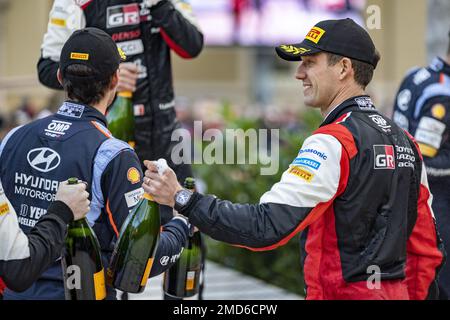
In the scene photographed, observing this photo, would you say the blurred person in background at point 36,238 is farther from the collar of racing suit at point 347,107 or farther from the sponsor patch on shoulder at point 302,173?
the collar of racing suit at point 347,107

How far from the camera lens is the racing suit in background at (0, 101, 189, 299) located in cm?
297

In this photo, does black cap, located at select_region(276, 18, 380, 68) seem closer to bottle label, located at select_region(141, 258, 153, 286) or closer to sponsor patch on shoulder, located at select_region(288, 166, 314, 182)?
sponsor patch on shoulder, located at select_region(288, 166, 314, 182)

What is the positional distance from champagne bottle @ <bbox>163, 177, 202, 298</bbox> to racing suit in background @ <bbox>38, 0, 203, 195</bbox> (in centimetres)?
100

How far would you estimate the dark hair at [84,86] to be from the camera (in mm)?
3068

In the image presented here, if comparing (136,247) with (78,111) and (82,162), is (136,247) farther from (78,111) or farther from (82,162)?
(78,111)

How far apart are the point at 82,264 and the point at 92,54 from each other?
86 centimetres

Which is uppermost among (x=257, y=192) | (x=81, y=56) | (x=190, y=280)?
(x=81, y=56)

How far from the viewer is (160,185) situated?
276 centimetres

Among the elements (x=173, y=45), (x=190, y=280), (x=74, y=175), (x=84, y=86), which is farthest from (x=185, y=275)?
(x=173, y=45)

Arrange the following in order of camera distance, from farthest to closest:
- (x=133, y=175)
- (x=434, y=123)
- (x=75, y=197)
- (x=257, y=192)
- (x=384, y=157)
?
(x=257, y=192)
(x=434, y=123)
(x=133, y=175)
(x=384, y=157)
(x=75, y=197)

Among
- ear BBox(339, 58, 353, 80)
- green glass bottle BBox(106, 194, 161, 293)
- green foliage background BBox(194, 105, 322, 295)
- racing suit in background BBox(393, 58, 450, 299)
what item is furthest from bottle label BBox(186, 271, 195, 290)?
green foliage background BBox(194, 105, 322, 295)

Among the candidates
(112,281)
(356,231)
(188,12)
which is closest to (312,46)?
(356,231)

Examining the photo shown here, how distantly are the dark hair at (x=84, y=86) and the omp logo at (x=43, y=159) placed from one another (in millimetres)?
283
